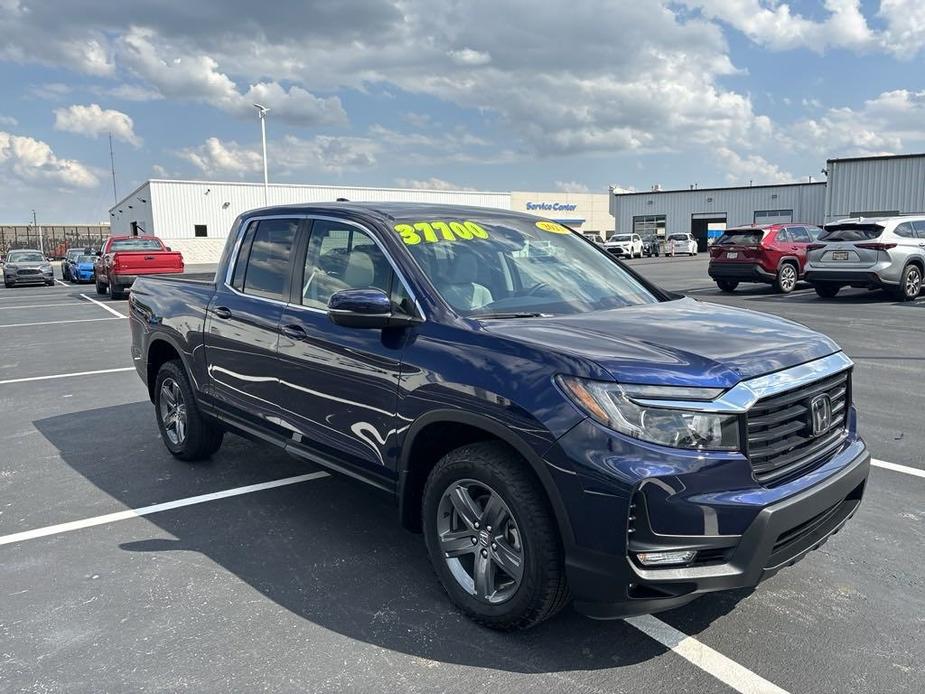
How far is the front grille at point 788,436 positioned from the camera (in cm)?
268

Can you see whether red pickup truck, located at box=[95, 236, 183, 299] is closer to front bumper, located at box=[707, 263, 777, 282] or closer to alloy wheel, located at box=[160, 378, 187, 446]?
front bumper, located at box=[707, 263, 777, 282]

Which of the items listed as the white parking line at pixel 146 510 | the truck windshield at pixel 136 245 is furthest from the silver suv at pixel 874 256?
the truck windshield at pixel 136 245

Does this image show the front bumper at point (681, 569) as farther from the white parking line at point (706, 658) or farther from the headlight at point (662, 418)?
the white parking line at point (706, 658)

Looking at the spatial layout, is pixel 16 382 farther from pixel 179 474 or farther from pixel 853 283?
pixel 853 283

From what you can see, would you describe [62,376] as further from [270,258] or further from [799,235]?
[799,235]

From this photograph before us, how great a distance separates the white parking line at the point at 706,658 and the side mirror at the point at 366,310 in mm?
1692

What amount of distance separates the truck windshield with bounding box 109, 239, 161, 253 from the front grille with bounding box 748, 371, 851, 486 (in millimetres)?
21694

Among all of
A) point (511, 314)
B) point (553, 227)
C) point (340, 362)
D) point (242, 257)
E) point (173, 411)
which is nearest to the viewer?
point (511, 314)

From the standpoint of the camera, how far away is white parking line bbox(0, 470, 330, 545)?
166 inches

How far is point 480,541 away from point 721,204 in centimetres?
6178

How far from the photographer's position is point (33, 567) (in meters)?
3.79

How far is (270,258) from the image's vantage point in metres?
4.54

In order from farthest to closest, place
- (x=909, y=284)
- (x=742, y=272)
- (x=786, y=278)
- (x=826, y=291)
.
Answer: (x=786, y=278)
(x=742, y=272)
(x=826, y=291)
(x=909, y=284)

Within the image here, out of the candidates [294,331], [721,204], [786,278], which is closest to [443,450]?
[294,331]
